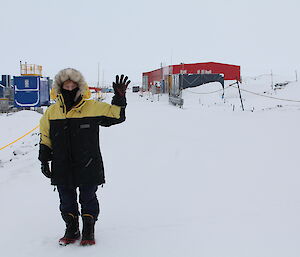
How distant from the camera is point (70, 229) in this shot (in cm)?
316

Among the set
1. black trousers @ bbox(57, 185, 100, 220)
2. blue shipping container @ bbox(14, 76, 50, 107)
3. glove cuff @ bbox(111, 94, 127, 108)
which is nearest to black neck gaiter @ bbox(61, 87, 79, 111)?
glove cuff @ bbox(111, 94, 127, 108)

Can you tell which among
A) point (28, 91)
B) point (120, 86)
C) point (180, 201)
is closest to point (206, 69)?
point (28, 91)

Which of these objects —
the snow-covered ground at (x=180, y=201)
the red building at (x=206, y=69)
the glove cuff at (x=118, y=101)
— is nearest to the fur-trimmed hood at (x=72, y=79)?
the glove cuff at (x=118, y=101)

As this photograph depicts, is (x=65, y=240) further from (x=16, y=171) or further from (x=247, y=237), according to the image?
(x=16, y=171)

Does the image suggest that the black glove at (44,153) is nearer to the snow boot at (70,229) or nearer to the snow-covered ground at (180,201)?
the snow boot at (70,229)

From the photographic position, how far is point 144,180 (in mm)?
5266

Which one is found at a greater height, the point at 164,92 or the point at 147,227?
the point at 164,92

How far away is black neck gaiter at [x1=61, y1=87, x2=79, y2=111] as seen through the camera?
2.96 meters

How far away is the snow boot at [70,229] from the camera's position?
10.2 feet

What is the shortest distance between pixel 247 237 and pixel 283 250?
0.38m

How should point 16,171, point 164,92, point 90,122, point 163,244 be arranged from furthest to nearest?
point 164,92 → point 16,171 → point 163,244 → point 90,122

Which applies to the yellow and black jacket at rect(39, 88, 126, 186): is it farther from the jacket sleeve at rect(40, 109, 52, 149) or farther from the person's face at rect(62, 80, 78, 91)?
the person's face at rect(62, 80, 78, 91)

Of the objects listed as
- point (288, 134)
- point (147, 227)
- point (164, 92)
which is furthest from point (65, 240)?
point (164, 92)

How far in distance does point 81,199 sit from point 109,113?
921 mm
